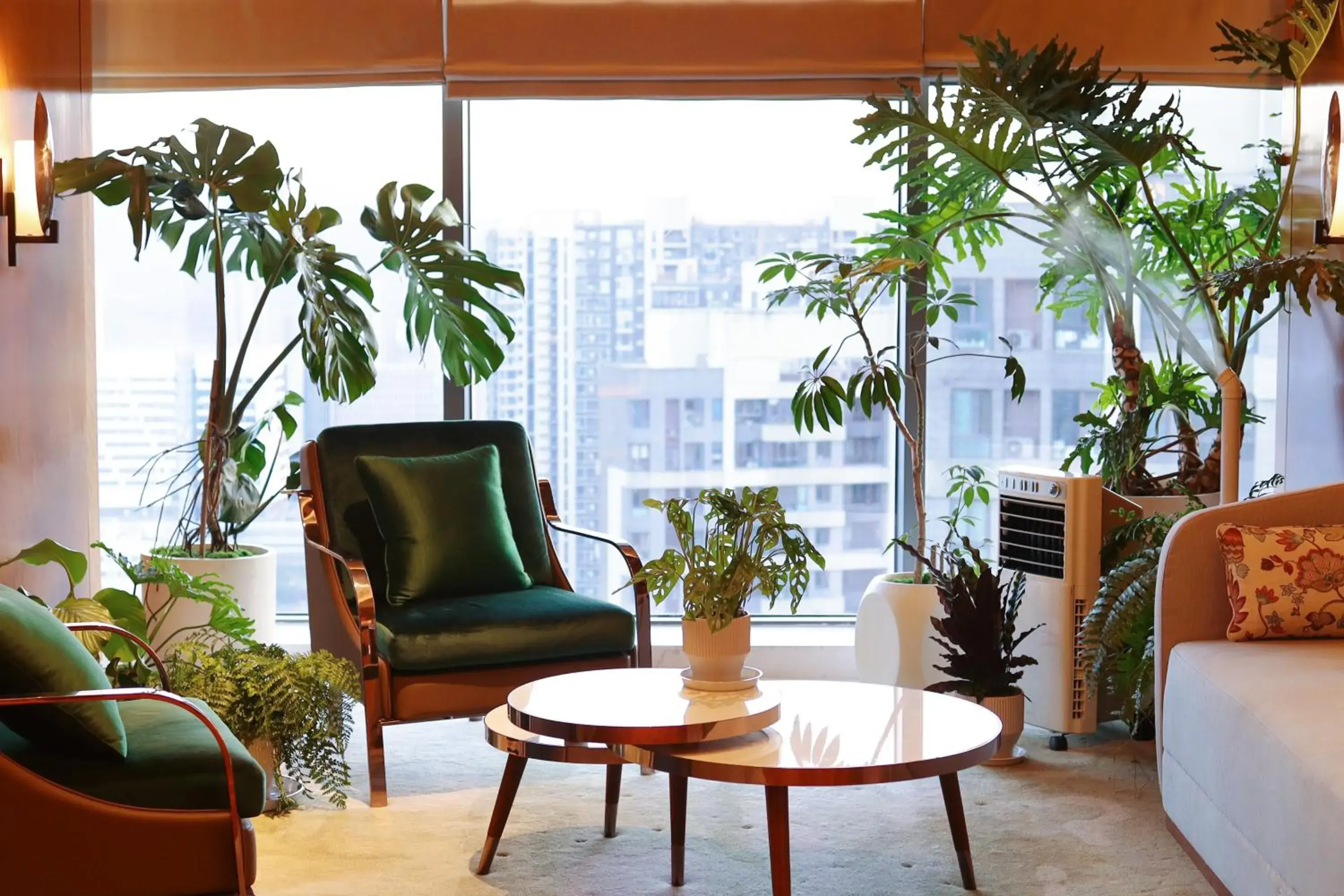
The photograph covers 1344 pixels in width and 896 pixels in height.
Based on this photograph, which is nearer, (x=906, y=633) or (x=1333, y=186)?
(x=1333, y=186)

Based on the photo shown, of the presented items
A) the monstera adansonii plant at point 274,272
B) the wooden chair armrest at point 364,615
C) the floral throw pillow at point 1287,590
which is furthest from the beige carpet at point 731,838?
the monstera adansonii plant at point 274,272

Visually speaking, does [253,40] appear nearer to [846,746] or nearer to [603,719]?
[603,719]

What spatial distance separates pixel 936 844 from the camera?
132 inches

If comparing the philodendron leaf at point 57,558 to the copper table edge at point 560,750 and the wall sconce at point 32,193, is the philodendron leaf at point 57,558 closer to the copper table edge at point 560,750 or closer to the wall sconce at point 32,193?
the wall sconce at point 32,193

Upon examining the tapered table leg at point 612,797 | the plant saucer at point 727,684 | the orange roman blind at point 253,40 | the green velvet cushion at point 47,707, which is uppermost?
the orange roman blind at point 253,40

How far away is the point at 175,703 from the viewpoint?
2512 millimetres

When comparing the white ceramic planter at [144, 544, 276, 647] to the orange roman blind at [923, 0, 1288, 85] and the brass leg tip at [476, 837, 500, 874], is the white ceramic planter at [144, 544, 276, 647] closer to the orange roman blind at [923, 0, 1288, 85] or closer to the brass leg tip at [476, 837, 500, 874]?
the brass leg tip at [476, 837, 500, 874]

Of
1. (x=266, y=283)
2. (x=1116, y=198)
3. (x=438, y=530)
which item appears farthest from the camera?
(x=266, y=283)

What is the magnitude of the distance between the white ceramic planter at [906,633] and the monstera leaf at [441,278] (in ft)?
4.71

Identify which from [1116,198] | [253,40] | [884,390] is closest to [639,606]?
[884,390]

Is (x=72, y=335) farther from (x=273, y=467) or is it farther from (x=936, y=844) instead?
(x=936, y=844)

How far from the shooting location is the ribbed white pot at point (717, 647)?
3.04 meters

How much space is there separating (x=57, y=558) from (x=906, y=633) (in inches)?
93.5

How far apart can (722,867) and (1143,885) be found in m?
0.91
